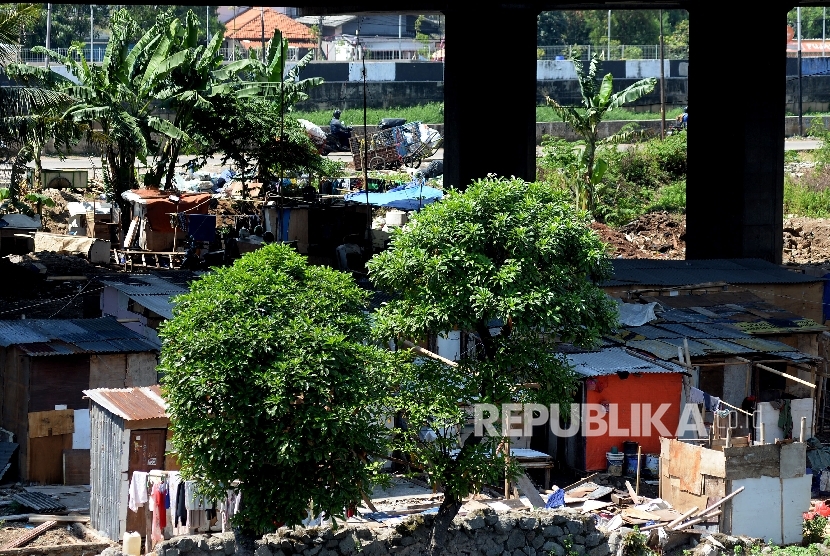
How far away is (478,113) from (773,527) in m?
15.4

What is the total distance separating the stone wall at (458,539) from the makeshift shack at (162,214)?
56.2 ft

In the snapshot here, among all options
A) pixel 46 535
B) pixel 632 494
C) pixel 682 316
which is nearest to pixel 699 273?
pixel 682 316

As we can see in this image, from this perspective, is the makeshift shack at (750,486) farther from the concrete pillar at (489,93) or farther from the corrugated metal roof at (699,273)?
the concrete pillar at (489,93)

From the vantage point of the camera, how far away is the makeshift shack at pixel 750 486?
1483 cm

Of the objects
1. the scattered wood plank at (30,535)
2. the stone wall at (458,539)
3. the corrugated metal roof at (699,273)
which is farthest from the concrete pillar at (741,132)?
the scattered wood plank at (30,535)

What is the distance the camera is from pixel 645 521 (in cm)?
1483

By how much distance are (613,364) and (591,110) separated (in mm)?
15962

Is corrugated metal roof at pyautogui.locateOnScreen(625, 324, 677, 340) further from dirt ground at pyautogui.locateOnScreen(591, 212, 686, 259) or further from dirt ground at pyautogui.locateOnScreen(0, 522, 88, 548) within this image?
dirt ground at pyautogui.locateOnScreen(591, 212, 686, 259)

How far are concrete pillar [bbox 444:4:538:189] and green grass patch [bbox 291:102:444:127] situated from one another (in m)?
26.2

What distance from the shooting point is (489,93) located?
93.4ft

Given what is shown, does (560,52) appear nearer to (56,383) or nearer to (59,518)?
(56,383)

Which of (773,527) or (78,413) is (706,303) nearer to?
(773,527)

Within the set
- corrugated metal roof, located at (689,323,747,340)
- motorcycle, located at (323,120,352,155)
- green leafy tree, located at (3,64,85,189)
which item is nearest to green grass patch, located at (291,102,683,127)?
motorcycle, located at (323,120,352,155)

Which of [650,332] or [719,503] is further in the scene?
[650,332]
